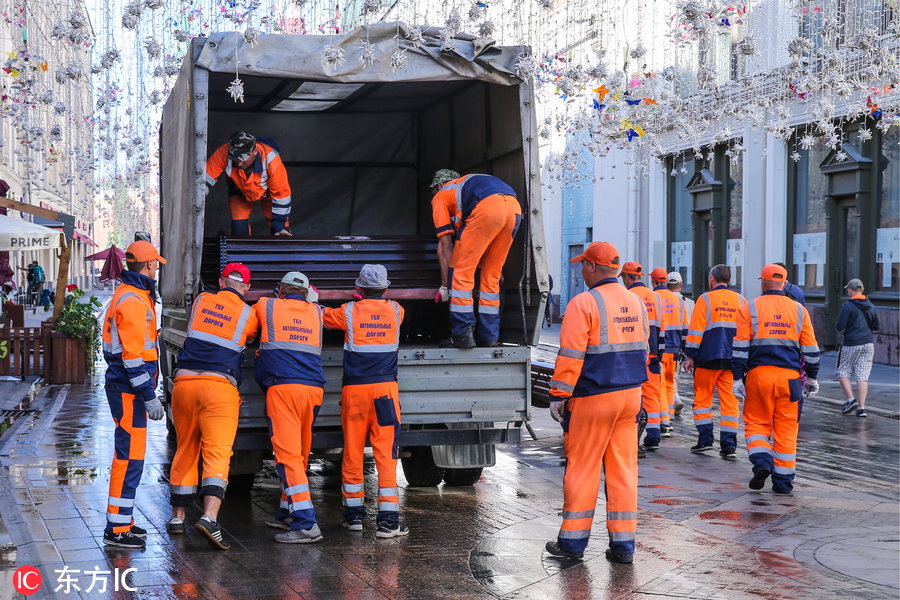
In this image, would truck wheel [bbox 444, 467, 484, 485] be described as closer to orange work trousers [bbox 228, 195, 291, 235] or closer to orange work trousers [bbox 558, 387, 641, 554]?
orange work trousers [bbox 558, 387, 641, 554]

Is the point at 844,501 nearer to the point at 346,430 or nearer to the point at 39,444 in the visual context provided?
the point at 346,430

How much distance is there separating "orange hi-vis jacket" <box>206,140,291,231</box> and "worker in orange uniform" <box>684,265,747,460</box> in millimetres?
4250

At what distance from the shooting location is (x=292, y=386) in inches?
276

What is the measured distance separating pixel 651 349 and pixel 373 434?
13.7 ft

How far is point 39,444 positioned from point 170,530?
4444 millimetres

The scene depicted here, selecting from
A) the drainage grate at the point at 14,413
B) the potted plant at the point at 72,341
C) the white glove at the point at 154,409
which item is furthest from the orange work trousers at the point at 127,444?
the potted plant at the point at 72,341

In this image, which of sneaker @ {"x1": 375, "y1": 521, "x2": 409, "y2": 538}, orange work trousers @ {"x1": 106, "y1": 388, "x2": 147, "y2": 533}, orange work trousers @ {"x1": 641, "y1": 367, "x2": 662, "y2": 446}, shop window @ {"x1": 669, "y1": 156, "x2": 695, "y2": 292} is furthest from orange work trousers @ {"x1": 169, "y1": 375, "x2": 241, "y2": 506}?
shop window @ {"x1": 669, "y1": 156, "x2": 695, "y2": 292}

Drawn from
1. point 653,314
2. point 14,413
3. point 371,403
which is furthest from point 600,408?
point 14,413

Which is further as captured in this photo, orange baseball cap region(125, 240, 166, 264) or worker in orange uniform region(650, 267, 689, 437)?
worker in orange uniform region(650, 267, 689, 437)

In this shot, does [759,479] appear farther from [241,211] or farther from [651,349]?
[241,211]

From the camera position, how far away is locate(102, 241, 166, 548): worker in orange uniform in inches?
262

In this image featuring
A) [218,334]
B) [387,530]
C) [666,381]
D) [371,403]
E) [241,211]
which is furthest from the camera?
[666,381]

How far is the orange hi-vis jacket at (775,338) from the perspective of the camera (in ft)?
29.0

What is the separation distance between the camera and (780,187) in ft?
73.4
